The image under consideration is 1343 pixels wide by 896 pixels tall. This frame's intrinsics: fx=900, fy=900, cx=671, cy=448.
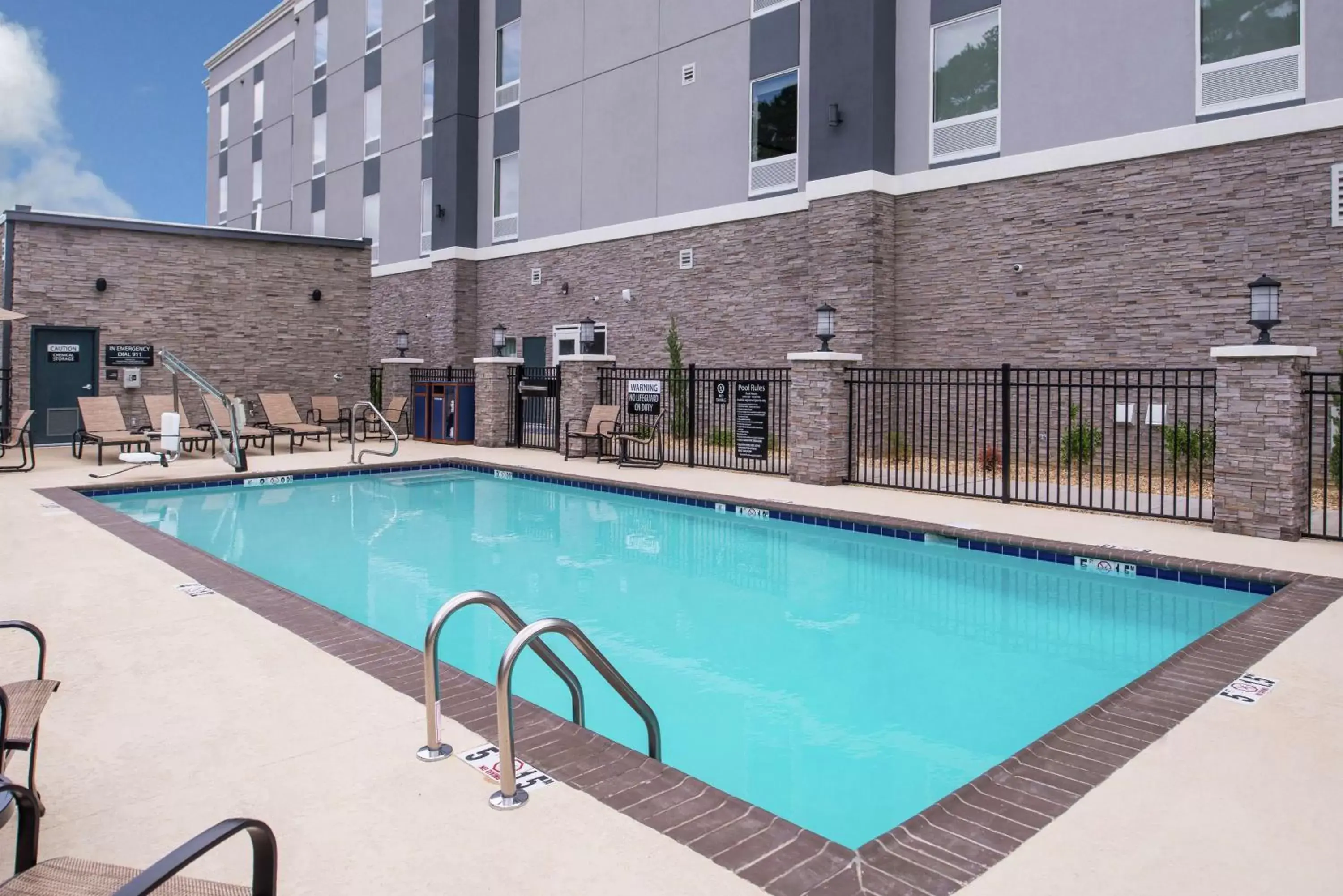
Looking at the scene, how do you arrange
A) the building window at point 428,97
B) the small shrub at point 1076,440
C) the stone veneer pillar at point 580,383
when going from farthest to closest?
the building window at point 428,97
the stone veneer pillar at point 580,383
the small shrub at point 1076,440

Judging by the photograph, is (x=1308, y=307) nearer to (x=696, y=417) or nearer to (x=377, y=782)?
(x=696, y=417)

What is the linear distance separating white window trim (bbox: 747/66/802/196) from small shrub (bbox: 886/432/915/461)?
4899mm

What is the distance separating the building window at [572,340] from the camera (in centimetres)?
1941

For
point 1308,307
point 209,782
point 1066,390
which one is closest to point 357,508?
point 209,782

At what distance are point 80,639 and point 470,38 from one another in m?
20.9

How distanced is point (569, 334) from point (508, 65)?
7.23 m

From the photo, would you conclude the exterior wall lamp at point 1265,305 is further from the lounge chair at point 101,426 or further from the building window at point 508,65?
the building window at point 508,65

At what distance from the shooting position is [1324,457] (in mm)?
9250

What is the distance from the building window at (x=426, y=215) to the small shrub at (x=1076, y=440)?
16.9 metres

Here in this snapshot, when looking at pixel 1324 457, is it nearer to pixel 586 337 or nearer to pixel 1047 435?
pixel 1047 435

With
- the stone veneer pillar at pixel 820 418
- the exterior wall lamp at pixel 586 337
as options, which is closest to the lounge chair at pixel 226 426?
the exterior wall lamp at pixel 586 337

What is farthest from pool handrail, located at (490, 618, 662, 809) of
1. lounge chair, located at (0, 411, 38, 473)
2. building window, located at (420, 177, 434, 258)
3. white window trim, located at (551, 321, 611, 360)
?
building window, located at (420, 177, 434, 258)

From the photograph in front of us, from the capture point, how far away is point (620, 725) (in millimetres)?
4566

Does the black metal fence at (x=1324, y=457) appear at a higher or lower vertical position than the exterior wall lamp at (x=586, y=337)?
lower
